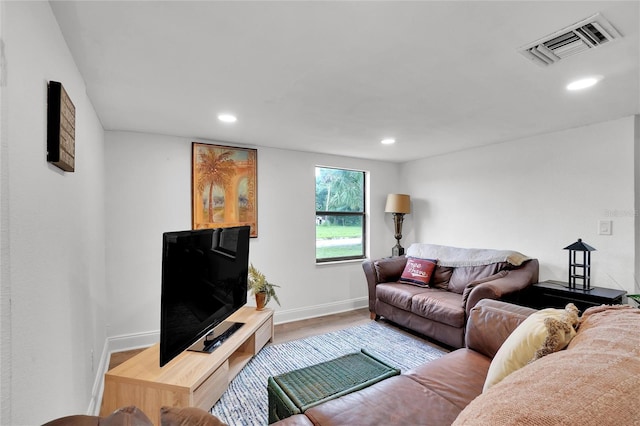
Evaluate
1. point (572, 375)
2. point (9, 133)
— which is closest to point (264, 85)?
point (9, 133)

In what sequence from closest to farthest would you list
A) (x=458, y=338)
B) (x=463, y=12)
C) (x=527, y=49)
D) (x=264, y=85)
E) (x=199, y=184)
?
(x=463, y=12) < (x=527, y=49) < (x=264, y=85) < (x=458, y=338) < (x=199, y=184)

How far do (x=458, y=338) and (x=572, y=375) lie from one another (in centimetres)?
237

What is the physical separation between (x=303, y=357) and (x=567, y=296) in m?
2.44

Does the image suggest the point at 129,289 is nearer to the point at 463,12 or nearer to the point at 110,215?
the point at 110,215

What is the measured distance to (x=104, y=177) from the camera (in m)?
2.93

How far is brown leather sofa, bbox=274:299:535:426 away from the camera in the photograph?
1240 millimetres

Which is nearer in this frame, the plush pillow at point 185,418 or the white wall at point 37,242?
the plush pillow at point 185,418

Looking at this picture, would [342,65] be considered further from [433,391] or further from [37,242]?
[433,391]

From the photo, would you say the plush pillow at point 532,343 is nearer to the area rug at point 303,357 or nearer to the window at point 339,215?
the area rug at point 303,357

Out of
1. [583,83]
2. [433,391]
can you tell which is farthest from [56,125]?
[583,83]

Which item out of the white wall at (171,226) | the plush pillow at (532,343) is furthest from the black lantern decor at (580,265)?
the white wall at (171,226)

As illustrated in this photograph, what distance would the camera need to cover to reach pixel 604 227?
2.80 meters

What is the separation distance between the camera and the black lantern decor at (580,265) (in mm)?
2705

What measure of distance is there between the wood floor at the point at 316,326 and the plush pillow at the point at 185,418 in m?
2.76
